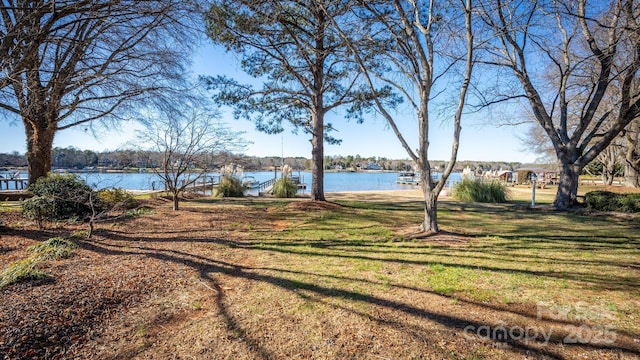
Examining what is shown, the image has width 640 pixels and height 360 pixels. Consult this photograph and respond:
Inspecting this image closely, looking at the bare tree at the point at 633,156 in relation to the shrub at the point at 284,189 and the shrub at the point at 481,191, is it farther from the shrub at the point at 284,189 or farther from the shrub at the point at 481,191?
the shrub at the point at 284,189

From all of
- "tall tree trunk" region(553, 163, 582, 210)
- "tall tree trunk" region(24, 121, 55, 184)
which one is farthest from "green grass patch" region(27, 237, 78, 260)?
"tall tree trunk" region(553, 163, 582, 210)

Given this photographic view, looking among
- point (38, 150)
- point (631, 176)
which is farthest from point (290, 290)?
point (631, 176)

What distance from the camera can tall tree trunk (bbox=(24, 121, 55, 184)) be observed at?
28.7 ft

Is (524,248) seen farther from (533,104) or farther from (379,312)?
(533,104)

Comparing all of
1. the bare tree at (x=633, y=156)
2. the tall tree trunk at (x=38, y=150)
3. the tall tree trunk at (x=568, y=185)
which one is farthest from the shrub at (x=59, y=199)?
the bare tree at (x=633, y=156)

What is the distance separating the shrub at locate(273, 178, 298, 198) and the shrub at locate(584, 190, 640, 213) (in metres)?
11.0

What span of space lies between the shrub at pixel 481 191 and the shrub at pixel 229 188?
1058 centimetres

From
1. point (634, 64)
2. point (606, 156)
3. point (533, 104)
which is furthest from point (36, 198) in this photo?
point (606, 156)

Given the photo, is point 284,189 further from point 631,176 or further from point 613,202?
point 631,176

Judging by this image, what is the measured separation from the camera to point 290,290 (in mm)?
2842

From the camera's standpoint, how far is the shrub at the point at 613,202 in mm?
8016

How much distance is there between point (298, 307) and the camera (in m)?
2.50

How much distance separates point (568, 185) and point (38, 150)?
1640cm

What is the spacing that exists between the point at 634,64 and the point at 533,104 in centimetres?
361
